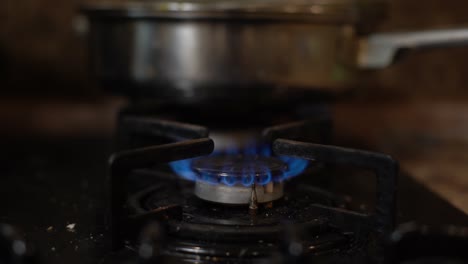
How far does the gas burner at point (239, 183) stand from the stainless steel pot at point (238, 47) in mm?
217

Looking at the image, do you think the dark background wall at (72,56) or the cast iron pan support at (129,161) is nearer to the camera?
the cast iron pan support at (129,161)

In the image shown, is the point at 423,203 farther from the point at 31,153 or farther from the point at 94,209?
the point at 31,153

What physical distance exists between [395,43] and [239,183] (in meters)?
0.35

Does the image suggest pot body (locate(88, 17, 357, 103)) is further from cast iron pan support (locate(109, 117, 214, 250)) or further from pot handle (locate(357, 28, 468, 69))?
cast iron pan support (locate(109, 117, 214, 250))

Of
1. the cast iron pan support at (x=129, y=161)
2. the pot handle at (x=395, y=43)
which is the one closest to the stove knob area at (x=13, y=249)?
the cast iron pan support at (x=129, y=161)

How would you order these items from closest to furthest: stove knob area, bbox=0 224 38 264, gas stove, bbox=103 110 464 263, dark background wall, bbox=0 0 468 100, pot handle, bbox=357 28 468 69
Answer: stove knob area, bbox=0 224 38 264, gas stove, bbox=103 110 464 263, pot handle, bbox=357 28 468 69, dark background wall, bbox=0 0 468 100

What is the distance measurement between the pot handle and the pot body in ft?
0.06

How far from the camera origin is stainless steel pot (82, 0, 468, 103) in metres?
0.69

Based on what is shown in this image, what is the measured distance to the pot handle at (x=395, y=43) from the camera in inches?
24.6

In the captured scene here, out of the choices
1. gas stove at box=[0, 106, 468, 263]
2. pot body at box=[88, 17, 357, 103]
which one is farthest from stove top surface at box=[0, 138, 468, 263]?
pot body at box=[88, 17, 357, 103]

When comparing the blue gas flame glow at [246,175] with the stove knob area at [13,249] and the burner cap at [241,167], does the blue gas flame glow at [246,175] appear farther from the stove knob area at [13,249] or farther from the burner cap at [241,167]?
the stove knob area at [13,249]

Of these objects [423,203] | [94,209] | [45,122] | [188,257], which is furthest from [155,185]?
[45,122]

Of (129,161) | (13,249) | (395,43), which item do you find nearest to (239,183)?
(129,161)

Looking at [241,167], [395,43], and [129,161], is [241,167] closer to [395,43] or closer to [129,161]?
[129,161]
